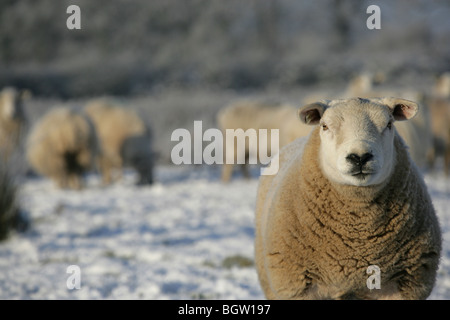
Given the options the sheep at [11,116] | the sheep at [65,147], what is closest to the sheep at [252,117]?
the sheep at [65,147]

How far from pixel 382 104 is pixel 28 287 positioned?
348 cm

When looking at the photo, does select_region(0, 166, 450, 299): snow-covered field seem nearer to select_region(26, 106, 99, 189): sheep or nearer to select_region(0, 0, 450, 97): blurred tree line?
select_region(26, 106, 99, 189): sheep

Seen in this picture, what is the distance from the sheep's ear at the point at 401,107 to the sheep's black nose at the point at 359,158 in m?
0.55

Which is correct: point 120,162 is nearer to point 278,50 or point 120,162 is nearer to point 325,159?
point 325,159

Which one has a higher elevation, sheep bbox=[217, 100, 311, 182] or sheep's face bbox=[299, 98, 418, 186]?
sheep bbox=[217, 100, 311, 182]

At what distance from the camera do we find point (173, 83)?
34844mm

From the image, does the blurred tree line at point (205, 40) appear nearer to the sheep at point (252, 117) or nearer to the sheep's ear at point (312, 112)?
the sheep at point (252, 117)

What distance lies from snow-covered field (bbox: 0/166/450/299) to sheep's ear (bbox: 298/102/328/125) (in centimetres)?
171

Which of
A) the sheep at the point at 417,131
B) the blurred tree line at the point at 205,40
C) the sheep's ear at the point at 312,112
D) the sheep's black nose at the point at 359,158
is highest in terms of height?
the blurred tree line at the point at 205,40

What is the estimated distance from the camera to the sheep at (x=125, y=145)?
1232 cm

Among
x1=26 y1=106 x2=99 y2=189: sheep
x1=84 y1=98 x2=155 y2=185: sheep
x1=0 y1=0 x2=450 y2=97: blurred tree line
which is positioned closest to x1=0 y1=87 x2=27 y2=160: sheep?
x1=26 y1=106 x2=99 y2=189: sheep

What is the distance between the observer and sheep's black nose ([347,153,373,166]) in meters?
3.08

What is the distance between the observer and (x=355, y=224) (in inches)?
131
